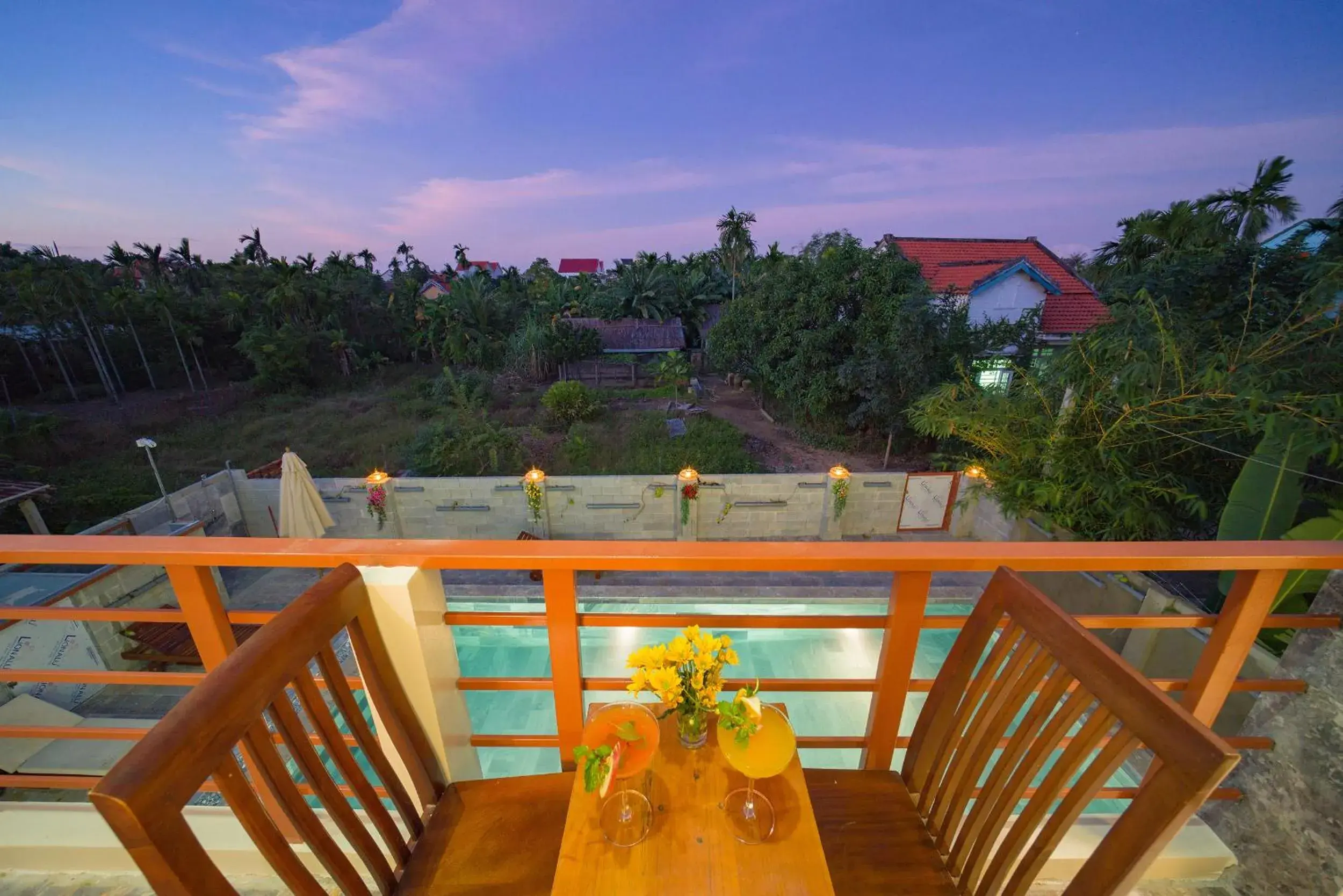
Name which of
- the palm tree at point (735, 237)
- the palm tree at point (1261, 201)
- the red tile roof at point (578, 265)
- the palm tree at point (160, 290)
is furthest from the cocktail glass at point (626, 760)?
the red tile roof at point (578, 265)

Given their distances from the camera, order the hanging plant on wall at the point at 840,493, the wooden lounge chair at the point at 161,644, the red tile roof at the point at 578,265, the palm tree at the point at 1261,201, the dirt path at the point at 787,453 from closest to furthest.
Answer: the wooden lounge chair at the point at 161,644, the hanging plant on wall at the point at 840,493, the palm tree at the point at 1261,201, the dirt path at the point at 787,453, the red tile roof at the point at 578,265

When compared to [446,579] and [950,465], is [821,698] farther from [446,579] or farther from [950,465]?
[950,465]

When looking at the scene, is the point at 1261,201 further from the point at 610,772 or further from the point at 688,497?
the point at 610,772

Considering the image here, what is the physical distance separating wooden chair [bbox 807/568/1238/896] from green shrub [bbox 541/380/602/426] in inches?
459

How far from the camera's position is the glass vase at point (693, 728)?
927 mm

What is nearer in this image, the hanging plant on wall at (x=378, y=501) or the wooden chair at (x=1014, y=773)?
the wooden chair at (x=1014, y=773)

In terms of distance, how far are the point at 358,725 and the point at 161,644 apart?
19.6 feet

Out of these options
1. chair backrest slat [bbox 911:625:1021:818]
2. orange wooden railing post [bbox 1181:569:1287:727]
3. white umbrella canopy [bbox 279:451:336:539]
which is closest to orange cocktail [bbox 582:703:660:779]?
chair backrest slat [bbox 911:625:1021:818]

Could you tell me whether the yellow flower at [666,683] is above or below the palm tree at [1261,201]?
below

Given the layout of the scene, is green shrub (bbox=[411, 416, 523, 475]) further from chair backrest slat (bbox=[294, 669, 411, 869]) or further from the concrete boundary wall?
chair backrest slat (bbox=[294, 669, 411, 869])

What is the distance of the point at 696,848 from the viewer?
0.82 meters

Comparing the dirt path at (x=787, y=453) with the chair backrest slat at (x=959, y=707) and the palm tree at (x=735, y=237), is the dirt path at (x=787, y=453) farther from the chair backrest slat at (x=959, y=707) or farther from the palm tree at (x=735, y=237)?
the palm tree at (x=735, y=237)

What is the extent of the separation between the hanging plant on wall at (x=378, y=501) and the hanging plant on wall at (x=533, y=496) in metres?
1.98

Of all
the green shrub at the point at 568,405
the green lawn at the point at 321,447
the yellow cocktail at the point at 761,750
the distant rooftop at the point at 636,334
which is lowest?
the green lawn at the point at 321,447
